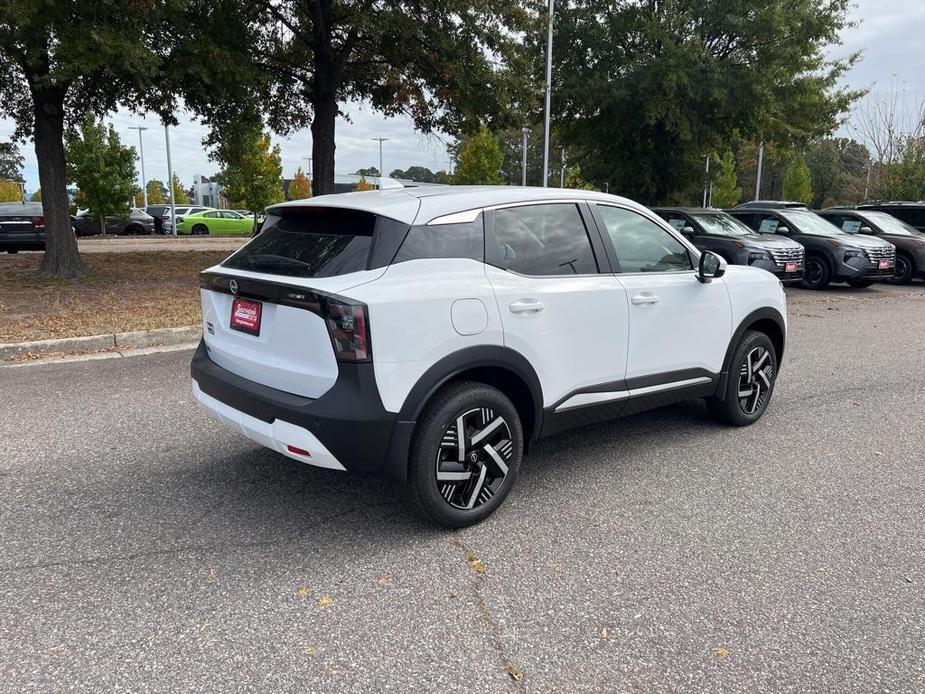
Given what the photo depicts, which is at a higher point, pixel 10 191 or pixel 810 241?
pixel 10 191

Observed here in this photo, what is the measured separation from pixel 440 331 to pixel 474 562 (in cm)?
106

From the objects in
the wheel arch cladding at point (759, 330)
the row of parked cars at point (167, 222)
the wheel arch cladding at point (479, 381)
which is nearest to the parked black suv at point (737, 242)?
the wheel arch cladding at point (759, 330)

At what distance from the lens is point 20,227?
20.2m

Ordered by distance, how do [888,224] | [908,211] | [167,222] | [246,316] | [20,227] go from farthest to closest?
1. [167,222]
2. [20,227]
3. [908,211]
4. [888,224]
5. [246,316]

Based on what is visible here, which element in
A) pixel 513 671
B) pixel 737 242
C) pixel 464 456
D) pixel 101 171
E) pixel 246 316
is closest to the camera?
pixel 513 671

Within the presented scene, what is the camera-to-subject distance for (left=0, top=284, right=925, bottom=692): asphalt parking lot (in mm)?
2451

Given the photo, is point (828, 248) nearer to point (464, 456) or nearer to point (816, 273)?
point (816, 273)

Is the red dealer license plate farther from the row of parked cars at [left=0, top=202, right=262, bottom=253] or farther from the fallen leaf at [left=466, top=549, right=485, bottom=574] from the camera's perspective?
the row of parked cars at [left=0, top=202, right=262, bottom=253]

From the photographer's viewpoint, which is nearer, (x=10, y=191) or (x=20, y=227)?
(x=20, y=227)

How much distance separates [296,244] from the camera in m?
3.47

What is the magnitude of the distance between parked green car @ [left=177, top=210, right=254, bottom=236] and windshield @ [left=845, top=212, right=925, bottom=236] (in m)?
25.8

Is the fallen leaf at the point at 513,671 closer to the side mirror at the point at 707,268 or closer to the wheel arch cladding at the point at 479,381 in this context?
the wheel arch cladding at the point at 479,381

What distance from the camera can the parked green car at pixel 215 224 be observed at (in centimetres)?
3325

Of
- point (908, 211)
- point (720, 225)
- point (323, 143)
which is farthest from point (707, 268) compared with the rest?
point (908, 211)
